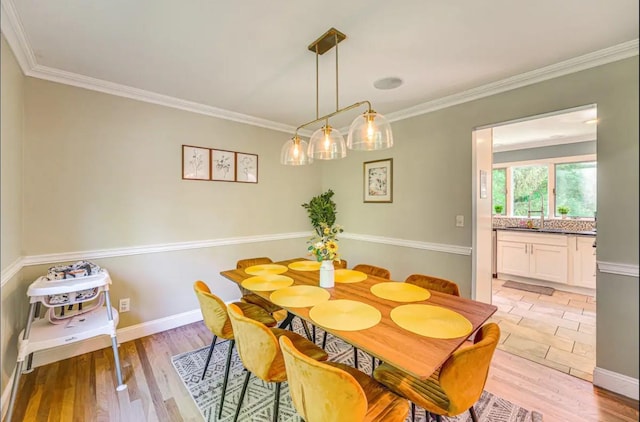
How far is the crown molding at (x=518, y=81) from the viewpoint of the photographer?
2018mm

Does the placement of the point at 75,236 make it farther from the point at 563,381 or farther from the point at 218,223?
the point at 563,381

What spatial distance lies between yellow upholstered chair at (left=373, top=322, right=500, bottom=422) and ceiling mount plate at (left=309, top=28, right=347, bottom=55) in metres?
1.94

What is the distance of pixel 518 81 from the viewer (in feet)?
8.03

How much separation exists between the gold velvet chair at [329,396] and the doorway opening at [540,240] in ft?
6.53

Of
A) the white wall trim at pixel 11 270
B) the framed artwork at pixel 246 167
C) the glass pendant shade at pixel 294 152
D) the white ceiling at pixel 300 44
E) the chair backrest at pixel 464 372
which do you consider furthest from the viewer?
the framed artwork at pixel 246 167

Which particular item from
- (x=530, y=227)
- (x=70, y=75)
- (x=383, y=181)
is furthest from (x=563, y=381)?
(x=70, y=75)

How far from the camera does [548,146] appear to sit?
4.55 m

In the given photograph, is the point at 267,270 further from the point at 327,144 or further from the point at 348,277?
the point at 327,144

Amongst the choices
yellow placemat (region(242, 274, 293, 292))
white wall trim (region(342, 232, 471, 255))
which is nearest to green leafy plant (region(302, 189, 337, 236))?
white wall trim (region(342, 232, 471, 255))

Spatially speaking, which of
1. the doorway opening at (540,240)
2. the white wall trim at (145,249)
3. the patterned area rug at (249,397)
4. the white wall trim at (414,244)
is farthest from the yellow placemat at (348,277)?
the white wall trim at (145,249)

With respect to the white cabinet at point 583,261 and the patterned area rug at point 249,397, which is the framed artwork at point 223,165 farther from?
the white cabinet at point 583,261

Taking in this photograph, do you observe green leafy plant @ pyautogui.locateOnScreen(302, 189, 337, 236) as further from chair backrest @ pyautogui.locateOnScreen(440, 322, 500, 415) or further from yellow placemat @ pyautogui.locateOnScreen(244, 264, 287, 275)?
chair backrest @ pyautogui.locateOnScreen(440, 322, 500, 415)

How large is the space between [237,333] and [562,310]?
3.93 m

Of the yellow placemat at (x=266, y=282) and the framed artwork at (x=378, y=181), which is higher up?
the framed artwork at (x=378, y=181)
